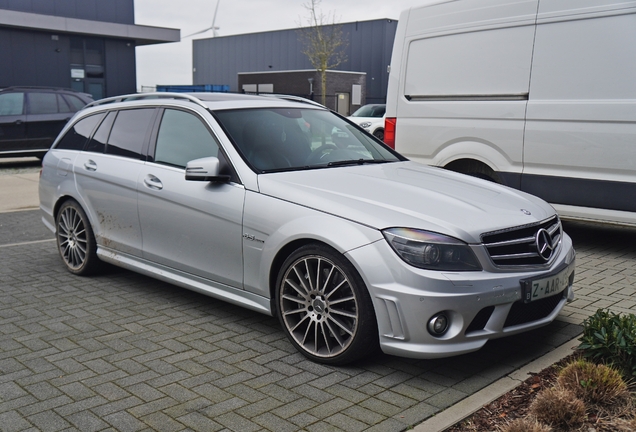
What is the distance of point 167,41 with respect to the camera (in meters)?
31.5

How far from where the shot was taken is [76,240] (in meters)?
6.33

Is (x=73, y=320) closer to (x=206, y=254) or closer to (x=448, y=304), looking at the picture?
(x=206, y=254)

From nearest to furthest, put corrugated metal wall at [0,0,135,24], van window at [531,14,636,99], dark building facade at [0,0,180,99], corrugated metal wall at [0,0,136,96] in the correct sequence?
van window at [531,14,636,99], dark building facade at [0,0,180,99], corrugated metal wall at [0,0,136,96], corrugated metal wall at [0,0,135,24]

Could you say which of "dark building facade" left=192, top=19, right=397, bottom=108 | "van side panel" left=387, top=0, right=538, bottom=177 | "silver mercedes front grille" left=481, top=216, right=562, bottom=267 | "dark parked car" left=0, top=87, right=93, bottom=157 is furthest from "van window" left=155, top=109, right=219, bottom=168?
"dark building facade" left=192, top=19, right=397, bottom=108

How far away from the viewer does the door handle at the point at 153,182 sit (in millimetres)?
5293

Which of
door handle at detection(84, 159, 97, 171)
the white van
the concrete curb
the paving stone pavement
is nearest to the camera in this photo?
the concrete curb

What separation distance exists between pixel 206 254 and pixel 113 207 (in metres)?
1.34

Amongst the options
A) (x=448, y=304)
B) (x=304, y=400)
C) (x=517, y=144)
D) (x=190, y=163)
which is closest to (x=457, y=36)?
(x=517, y=144)

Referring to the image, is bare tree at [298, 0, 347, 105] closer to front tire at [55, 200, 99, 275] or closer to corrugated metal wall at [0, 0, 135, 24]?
corrugated metal wall at [0, 0, 135, 24]

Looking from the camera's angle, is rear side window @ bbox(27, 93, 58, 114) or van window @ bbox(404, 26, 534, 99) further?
rear side window @ bbox(27, 93, 58, 114)

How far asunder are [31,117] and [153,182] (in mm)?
12140

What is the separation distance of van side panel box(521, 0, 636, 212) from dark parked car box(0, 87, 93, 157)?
40.3 ft

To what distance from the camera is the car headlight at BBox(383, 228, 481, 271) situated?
12.5 feet

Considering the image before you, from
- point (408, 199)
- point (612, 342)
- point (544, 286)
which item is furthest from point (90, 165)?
point (612, 342)
